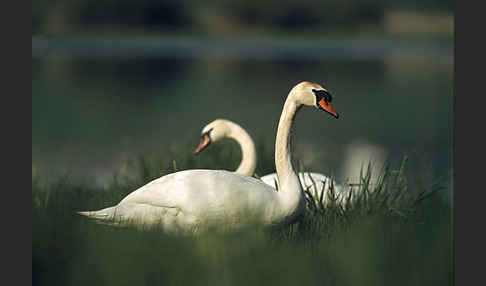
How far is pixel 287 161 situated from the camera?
12.7ft

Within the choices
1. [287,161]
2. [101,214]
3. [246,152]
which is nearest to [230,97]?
A: [246,152]

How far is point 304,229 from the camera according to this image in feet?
13.0

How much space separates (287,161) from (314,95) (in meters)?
0.34

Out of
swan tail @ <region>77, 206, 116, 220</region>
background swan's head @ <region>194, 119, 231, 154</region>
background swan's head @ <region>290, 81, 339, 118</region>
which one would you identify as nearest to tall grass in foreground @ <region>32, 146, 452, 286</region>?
swan tail @ <region>77, 206, 116, 220</region>

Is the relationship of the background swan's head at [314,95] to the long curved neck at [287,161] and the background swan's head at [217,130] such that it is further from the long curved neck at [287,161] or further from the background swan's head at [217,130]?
the background swan's head at [217,130]

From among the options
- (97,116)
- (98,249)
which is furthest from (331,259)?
(97,116)

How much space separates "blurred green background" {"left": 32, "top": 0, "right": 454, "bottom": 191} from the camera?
167 inches

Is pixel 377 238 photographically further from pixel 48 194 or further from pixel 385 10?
pixel 48 194

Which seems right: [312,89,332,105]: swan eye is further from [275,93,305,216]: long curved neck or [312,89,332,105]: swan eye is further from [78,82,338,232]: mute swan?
[275,93,305,216]: long curved neck

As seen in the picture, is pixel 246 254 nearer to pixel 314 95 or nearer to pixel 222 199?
pixel 222 199

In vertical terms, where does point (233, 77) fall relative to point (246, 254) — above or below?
above

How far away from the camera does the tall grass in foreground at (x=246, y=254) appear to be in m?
3.42

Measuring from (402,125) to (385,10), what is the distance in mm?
1983

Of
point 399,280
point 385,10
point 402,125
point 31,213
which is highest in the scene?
point 385,10
